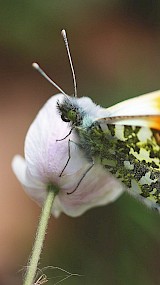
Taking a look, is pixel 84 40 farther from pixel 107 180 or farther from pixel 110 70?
pixel 107 180

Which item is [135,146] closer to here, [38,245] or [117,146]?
[117,146]

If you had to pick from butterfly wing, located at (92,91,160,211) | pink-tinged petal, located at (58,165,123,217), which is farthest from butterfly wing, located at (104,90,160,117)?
pink-tinged petal, located at (58,165,123,217)

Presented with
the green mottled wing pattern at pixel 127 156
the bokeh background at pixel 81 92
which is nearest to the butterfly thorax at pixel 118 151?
the green mottled wing pattern at pixel 127 156

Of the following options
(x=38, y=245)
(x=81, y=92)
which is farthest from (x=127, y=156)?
(x=81, y=92)

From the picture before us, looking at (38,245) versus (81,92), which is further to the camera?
(81,92)

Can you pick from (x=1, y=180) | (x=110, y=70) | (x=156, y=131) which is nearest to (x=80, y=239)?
(x=1, y=180)

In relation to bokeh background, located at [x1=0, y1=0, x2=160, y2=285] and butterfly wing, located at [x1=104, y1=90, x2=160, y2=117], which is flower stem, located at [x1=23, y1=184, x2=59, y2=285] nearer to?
butterfly wing, located at [x1=104, y1=90, x2=160, y2=117]
